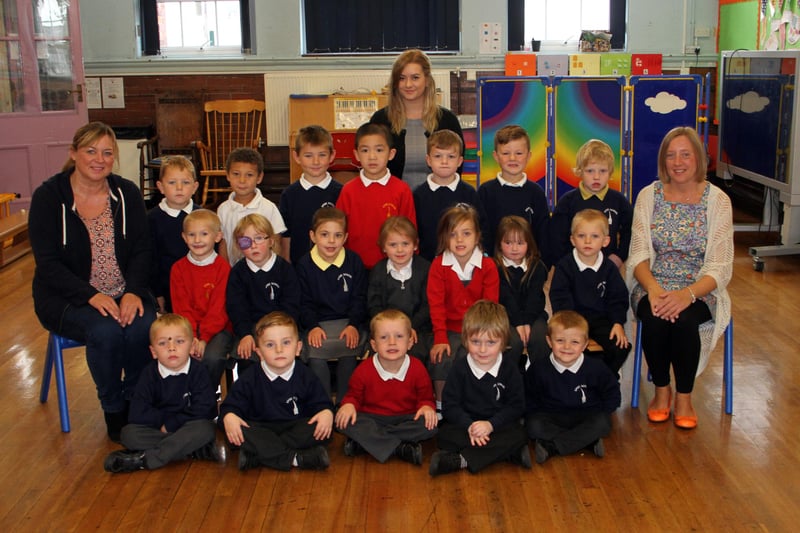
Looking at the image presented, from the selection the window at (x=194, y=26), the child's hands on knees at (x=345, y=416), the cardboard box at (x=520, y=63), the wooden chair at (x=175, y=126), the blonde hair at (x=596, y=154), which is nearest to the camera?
the child's hands on knees at (x=345, y=416)

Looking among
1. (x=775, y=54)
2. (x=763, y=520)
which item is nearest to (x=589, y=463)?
(x=763, y=520)

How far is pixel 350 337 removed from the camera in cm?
349

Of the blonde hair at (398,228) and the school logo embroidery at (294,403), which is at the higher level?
the blonde hair at (398,228)

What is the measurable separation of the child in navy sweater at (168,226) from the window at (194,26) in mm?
4870

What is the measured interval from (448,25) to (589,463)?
586cm

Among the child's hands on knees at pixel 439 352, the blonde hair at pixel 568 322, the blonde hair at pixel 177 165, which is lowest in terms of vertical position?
the child's hands on knees at pixel 439 352

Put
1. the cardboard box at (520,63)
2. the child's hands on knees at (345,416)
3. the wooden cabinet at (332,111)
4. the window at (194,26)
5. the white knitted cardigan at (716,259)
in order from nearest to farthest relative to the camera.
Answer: the child's hands on knees at (345,416) < the white knitted cardigan at (716,259) < the wooden cabinet at (332,111) < the cardboard box at (520,63) < the window at (194,26)

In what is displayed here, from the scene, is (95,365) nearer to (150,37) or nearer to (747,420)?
(747,420)

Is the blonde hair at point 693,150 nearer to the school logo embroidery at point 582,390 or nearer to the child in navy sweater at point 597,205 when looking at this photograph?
the child in navy sweater at point 597,205

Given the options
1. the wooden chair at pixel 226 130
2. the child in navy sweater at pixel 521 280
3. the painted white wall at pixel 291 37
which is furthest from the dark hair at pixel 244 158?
the painted white wall at pixel 291 37

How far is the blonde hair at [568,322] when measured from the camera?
3.22 meters

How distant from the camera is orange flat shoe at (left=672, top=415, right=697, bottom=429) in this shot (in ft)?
11.1

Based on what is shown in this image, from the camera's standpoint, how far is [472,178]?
24.4 feet

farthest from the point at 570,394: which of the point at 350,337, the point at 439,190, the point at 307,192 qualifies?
the point at 307,192
